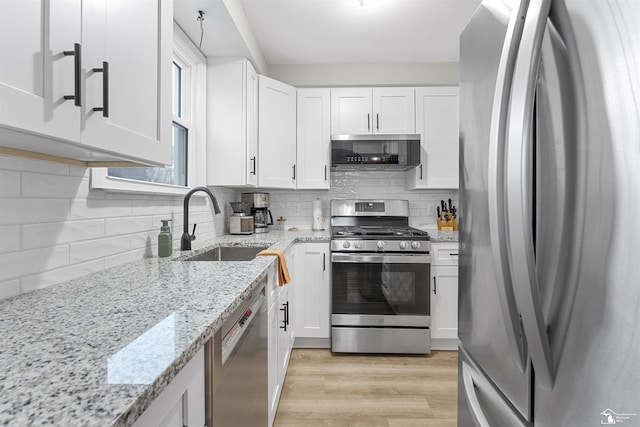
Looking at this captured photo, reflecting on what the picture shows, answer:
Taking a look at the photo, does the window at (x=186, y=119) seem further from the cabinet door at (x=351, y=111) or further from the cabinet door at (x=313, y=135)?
the cabinet door at (x=351, y=111)

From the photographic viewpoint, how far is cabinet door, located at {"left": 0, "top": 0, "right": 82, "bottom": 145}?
23.1 inches

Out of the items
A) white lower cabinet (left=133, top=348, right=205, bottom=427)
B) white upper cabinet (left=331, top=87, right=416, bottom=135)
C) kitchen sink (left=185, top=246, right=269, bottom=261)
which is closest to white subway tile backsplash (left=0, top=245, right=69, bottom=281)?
white lower cabinet (left=133, top=348, right=205, bottom=427)

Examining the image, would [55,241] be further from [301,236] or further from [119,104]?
[301,236]

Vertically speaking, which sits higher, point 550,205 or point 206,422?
point 550,205

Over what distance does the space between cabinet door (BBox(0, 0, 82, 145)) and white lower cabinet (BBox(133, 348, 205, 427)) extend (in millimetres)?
573

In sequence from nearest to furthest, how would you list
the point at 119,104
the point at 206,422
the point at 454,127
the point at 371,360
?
1. the point at 206,422
2. the point at 119,104
3. the point at 371,360
4. the point at 454,127

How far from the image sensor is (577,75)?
0.55m

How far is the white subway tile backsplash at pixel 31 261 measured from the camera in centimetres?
92

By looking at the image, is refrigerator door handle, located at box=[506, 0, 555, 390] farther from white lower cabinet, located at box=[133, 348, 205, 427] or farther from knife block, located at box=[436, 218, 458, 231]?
knife block, located at box=[436, 218, 458, 231]

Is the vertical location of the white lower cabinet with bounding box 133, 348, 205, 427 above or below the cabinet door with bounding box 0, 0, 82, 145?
below

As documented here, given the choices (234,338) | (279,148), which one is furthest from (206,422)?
(279,148)

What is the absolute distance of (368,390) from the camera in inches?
82.7

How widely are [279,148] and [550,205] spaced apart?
2.51m

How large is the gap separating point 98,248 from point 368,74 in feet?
9.30
